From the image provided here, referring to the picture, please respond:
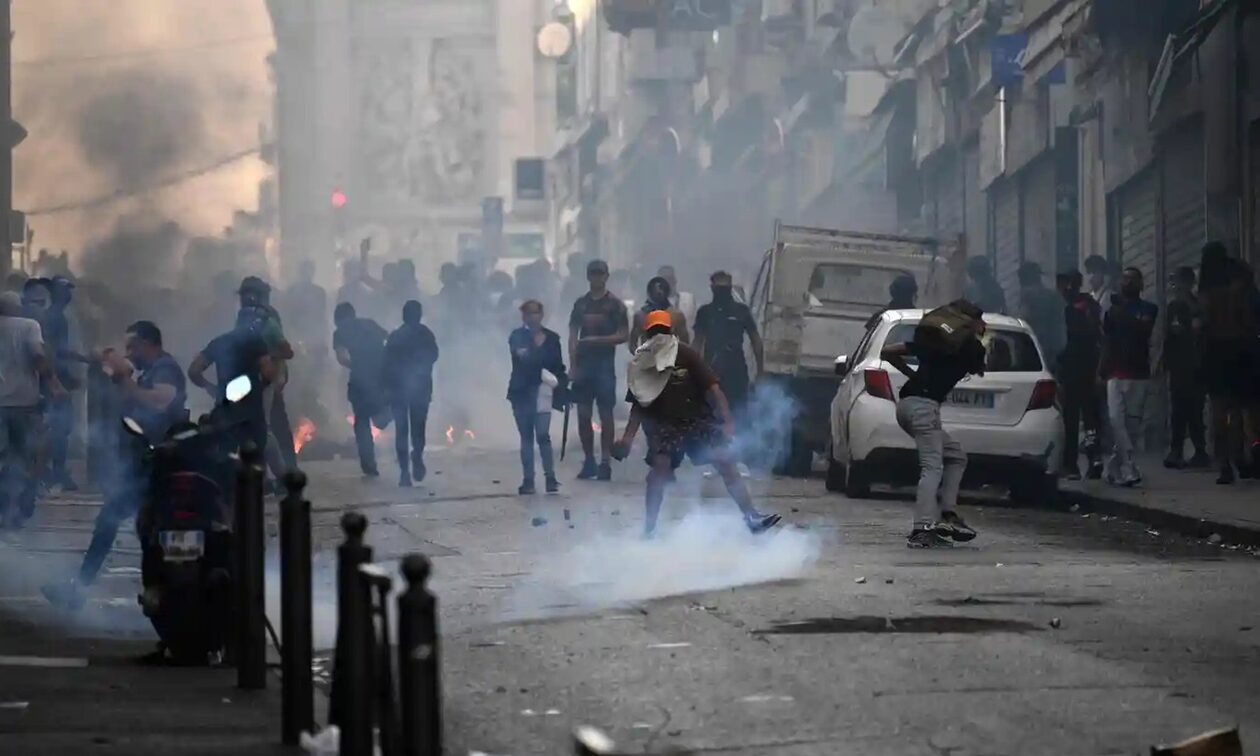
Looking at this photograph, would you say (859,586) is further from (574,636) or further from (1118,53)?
(1118,53)

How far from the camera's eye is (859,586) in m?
11.7

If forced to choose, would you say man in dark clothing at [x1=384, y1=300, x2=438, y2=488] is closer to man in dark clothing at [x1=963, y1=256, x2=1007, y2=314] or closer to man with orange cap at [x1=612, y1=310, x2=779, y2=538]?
man in dark clothing at [x1=963, y1=256, x2=1007, y2=314]

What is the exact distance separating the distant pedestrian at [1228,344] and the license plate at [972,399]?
89.3 inches

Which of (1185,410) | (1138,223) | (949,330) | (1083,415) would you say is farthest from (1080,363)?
(1138,223)

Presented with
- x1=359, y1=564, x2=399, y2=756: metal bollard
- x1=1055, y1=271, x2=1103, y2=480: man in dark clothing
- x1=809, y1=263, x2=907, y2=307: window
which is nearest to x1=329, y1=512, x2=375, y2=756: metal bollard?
x1=359, y1=564, x2=399, y2=756: metal bollard

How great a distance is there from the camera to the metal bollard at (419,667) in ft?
16.1

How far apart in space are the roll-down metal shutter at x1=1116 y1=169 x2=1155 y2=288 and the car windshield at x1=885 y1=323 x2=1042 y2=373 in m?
10.5

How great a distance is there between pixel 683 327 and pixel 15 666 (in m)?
12.2

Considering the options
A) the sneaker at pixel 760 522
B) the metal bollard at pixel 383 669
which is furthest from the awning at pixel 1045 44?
the metal bollard at pixel 383 669

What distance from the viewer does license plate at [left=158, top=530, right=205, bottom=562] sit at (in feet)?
29.7

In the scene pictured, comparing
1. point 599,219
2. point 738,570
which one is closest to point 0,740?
point 738,570

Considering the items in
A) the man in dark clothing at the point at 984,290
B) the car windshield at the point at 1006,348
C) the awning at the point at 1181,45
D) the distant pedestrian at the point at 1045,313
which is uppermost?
Result: the awning at the point at 1181,45

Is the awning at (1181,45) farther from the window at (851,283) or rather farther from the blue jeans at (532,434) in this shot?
the blue jeans at (532,434)

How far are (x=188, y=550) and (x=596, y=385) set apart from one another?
1297 cm
